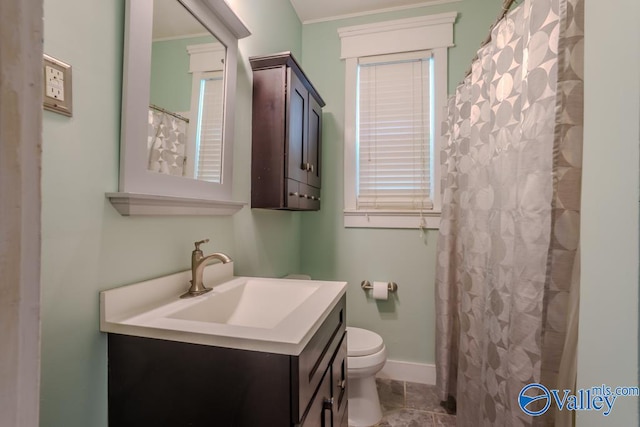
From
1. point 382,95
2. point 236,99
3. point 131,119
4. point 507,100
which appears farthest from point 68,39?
point 382,95

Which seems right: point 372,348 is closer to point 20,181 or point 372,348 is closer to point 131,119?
point 131,119

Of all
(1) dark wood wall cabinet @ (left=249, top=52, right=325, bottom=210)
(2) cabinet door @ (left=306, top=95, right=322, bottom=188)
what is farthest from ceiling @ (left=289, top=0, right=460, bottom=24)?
(1) dark wood wall cabinet @ (left=249, top=52, right=325, bottom=210)

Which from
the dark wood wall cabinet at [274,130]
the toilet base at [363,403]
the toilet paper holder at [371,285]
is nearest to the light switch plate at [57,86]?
the dark wood wall cabinet at [274,130]

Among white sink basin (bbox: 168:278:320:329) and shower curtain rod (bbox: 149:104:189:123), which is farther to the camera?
white sink basin (bbox: 168:278:320:329)

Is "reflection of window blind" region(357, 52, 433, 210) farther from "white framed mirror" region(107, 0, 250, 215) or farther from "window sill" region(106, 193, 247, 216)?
"window sill" region(106, 193, 247, 216)

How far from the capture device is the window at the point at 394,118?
2.07 m

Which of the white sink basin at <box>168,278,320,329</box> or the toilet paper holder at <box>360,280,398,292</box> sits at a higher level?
the white sink basin at <box>168,278,320,329</box>

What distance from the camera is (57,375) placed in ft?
2.14

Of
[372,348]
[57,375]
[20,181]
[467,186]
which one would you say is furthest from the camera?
[372,348]

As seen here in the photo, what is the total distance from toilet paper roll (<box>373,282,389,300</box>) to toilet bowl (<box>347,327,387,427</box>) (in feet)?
1.29

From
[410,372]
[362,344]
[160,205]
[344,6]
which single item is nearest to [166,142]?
[160,205]

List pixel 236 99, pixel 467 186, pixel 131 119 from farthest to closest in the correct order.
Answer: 1. pixel 467 186
2. pixel 236 99
3. pixel 131 119

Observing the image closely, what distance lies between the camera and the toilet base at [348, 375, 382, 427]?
1.61 m

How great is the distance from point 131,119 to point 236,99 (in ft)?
2.18
